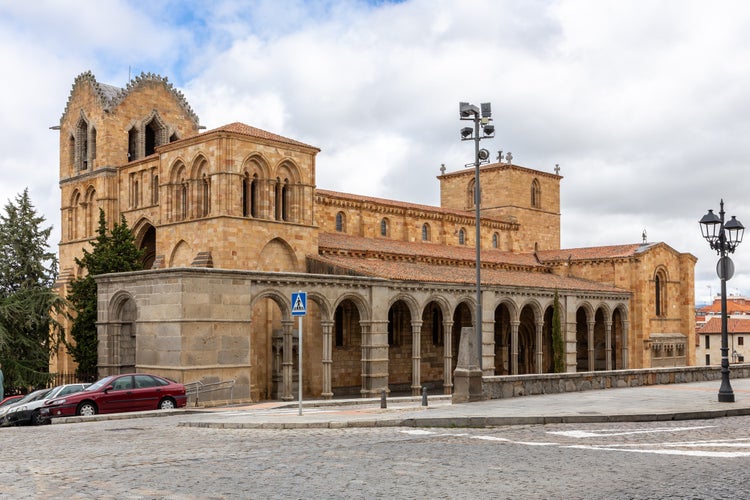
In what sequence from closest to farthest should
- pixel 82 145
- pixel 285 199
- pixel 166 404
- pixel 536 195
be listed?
pixel 166 404, pixel 285 199, pixel 82 145, pixel 536 195

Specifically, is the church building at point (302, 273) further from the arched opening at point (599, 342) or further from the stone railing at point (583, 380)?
the stone railing at point (583, 380)

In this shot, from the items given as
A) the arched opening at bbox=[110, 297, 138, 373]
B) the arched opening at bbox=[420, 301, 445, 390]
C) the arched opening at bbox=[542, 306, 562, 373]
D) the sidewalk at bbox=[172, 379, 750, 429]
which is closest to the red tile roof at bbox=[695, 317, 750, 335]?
the arched opening at bbox=[542, 306, 562, 373]

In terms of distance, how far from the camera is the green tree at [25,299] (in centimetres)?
3631

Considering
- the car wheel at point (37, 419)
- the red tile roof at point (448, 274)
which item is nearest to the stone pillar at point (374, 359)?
the red tile roof at point (448, 274)

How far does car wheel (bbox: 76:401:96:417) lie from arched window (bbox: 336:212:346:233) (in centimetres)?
2332

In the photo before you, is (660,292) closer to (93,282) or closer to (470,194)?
(470,194)

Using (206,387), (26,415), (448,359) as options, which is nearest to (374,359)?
(448,359)

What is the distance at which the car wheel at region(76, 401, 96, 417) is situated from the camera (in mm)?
22688

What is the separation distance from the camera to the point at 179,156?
37531mm

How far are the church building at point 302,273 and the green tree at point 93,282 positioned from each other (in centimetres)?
172

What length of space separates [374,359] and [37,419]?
51.1ft

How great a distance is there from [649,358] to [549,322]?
26.3ft

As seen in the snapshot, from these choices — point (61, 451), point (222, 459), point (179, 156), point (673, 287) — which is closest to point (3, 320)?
point (179, 156)

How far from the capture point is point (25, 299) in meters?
37.2
